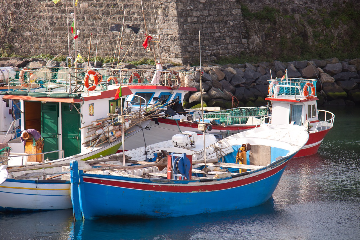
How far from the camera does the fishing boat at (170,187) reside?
45.4 ft

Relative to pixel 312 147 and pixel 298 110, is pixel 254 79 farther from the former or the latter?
pixel 312 147

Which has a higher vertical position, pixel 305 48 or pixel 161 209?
pixel 305 48

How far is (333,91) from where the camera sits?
119 feet

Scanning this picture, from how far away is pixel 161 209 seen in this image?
14336 mm

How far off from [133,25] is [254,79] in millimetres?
7338

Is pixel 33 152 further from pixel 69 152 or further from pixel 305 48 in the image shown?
pixel 305 48

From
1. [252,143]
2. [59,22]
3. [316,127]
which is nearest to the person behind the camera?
[252,143]

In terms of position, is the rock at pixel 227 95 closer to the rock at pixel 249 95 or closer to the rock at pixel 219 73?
the rock at pixel 219 73

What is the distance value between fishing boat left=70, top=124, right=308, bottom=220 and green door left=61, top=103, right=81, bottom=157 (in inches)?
73.9

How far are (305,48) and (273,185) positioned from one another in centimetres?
2389

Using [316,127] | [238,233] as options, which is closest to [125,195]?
[238,233]

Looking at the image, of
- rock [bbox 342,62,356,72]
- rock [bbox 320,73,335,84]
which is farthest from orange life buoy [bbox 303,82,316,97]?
rock [bbox 342,62,356,72]

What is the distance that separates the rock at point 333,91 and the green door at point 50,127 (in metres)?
22.6

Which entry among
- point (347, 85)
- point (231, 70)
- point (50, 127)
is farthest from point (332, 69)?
point (50, 127)
